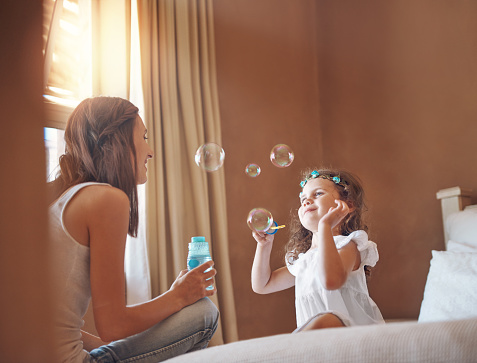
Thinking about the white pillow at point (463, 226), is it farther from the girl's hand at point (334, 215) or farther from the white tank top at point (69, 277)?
the white tank top at point (69, 277)

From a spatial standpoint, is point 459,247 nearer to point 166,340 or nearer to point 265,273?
point 265,273

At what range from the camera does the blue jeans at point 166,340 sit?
4.09 feet

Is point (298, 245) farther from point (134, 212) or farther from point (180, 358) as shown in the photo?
point (180, 358)

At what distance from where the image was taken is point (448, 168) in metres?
2.85

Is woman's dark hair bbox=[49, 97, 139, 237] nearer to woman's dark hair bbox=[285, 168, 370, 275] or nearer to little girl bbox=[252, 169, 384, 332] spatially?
little girl bbox=[252, 169, 384, 332]

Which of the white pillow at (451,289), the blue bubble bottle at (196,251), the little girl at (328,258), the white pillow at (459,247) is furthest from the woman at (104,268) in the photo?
the white pillow at (459,247)

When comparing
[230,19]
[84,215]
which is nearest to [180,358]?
[84,215]

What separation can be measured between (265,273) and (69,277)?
91 centimetres

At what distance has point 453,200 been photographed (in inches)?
104

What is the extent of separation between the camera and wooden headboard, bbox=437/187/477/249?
2613mm

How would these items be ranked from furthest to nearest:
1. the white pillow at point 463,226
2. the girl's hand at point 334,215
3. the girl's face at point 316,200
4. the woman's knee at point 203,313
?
the white pillow at point 463,226, the girl's face at point 316,200, the girl's hand at point 334,215, the woman's knee at point 203,313

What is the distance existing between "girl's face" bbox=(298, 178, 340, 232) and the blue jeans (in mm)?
587

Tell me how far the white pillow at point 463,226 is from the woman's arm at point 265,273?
97 cm

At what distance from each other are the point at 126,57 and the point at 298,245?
1.27 meters
